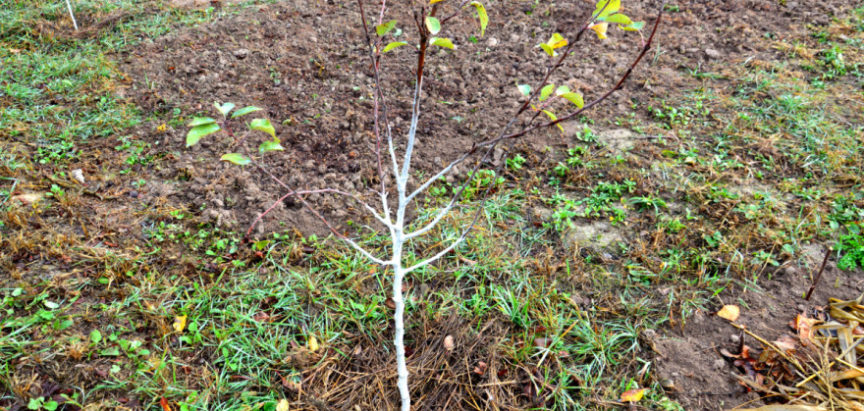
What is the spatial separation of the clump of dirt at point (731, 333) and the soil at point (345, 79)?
1316 mm

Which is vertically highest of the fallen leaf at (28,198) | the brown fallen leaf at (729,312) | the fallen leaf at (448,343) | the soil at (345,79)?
the soil at (345,79)

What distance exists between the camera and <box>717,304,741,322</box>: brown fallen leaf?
2.03 m

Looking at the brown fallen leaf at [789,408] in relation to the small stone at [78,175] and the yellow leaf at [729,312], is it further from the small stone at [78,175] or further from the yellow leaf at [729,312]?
the small stone at [78,175]

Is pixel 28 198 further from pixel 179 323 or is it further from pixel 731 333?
pixel 731 333

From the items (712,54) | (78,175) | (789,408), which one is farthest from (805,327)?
(78,175)

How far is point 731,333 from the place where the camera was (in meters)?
1.98

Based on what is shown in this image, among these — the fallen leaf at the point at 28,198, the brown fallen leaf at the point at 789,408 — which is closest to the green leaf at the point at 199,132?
the brown fallen leaf at the point at 789,408

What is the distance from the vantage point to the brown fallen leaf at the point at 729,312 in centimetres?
203

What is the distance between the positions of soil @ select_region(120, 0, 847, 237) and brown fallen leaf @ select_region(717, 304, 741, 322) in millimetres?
1301

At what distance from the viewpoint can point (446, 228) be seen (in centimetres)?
246

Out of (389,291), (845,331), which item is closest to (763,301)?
(845,331)

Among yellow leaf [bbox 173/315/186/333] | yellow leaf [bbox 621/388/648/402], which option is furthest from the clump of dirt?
yellow leaf [bbox 173/315/186/333]

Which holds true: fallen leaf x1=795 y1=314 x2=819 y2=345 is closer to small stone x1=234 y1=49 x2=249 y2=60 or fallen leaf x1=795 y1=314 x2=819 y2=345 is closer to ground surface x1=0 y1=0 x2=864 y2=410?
ground surface x1=0 y1=0 x2=864 y2=410

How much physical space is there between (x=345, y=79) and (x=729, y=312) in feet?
8.83
